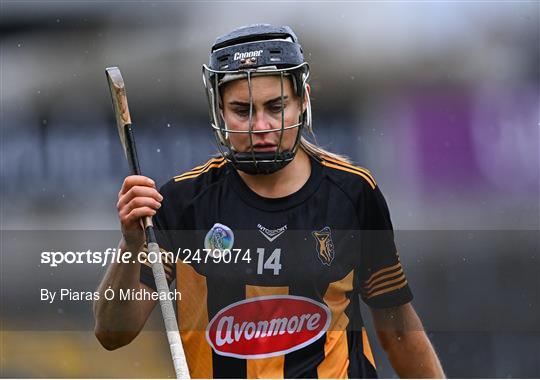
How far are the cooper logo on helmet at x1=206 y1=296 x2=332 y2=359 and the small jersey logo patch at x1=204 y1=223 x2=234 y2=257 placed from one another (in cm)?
13

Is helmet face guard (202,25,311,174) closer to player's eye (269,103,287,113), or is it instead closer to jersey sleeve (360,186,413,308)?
player's eye (269,103,287,113)

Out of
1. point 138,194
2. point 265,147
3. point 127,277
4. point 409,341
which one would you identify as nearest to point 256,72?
point 265,147

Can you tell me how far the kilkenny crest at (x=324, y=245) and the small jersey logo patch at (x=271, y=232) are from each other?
0.24 ft

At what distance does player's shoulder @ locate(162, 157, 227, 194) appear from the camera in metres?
2.11

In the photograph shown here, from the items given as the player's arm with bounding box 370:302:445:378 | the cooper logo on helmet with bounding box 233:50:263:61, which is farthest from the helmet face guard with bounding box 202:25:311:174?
the player's arm with bounding box 370:302:445:378

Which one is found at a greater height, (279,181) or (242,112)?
(242,112)

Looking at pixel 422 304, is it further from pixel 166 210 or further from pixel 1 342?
pixel 1 342

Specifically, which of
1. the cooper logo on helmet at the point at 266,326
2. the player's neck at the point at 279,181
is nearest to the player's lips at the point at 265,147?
the player's neck at the point at 279,181

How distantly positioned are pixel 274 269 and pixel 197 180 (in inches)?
10.9

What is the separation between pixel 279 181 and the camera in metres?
2.09

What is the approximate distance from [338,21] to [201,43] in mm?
417

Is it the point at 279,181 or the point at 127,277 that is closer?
the point at 127,277

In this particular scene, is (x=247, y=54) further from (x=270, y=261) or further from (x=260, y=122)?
(x=270, y=261)

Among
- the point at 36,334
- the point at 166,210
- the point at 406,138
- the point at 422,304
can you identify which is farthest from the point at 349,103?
the point at 36,334
